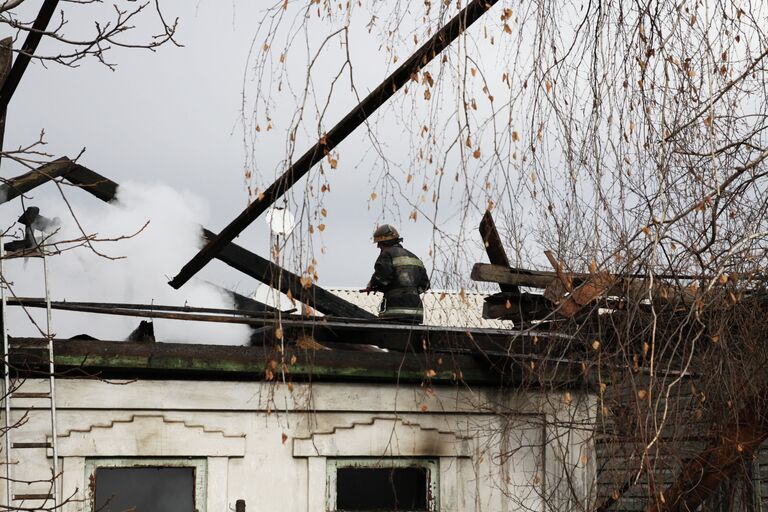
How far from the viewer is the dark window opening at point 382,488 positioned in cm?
924

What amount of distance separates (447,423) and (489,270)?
1.35m

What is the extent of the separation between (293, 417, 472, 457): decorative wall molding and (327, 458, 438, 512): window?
9 cm

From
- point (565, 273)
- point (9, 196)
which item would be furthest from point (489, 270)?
point (9, 196)

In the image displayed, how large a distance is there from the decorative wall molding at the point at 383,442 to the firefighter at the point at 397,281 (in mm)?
1024

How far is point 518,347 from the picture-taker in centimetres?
1005

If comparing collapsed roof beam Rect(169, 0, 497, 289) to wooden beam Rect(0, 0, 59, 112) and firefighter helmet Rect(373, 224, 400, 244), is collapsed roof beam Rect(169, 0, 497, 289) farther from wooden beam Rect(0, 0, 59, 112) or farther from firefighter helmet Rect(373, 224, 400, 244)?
wooden beam Rect(0, 0, 59, 112)

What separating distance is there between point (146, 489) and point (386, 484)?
77.9 inches

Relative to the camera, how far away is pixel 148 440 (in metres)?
8.62

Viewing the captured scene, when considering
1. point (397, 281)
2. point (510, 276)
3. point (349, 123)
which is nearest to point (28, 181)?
point (397, 281)

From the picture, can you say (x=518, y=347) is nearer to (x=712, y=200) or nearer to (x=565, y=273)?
(x=565, y=273)

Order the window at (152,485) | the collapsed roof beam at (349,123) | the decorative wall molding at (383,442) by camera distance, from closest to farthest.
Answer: the collapsed roof beam at (349,123) < the window at (152,485) < the decorative wall molding at (383,442)

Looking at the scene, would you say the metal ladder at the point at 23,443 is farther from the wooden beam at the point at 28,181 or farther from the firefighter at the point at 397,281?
the firefighter at the point at 397,281

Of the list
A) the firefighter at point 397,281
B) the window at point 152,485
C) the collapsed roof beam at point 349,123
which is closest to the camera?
the collapsed roof beam at point 349,123

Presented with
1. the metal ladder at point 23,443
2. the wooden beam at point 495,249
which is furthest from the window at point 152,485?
the wooden beam at point 495,249
